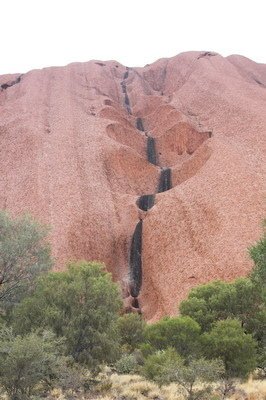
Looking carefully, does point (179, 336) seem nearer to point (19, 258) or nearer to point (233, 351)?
point (233, 351)

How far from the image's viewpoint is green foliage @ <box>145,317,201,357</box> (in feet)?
82.5

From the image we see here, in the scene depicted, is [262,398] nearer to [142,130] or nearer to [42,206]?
[42,206]

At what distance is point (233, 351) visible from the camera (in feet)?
72.6

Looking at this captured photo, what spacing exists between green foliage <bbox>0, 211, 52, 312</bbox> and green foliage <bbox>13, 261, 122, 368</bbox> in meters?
0.75

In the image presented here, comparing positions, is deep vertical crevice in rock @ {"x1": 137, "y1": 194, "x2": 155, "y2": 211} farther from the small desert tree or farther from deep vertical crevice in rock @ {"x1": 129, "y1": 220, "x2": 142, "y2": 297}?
the small desert tree

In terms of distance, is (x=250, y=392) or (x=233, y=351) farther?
(x=233, y=351)

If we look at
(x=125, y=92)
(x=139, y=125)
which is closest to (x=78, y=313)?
(x=139, y=125)

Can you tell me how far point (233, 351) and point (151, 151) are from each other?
5236cm

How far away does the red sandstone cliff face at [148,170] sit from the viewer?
151 ft

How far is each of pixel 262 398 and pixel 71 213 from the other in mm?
36102

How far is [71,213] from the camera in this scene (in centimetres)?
5203

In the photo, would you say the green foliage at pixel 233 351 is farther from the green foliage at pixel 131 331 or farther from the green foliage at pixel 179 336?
the green foliage at pixel 131 331

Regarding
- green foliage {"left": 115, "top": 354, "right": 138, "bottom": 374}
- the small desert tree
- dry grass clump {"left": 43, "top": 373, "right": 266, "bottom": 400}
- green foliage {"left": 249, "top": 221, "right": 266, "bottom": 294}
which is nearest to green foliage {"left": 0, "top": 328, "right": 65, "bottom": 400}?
dry grass clump {"left": 43, "top": 373, "right": 266, "bottom": 400}

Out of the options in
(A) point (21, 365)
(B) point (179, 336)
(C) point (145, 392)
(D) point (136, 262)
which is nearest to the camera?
(A) point (21, 365)
